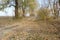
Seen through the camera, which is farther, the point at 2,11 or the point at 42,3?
the point at 2,11

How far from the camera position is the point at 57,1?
7.83 metres

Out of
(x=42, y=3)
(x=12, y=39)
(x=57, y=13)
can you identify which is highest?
(x=42, y=3)

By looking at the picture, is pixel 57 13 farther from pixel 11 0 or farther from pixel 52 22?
pixel 11 0

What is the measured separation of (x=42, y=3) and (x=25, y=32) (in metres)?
2.58

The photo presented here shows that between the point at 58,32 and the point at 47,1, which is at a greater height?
the point at 47,1

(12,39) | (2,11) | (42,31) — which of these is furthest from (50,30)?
(2,11)

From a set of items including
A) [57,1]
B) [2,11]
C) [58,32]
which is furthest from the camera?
[2,11]

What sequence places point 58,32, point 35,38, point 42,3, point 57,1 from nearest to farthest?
point 35,38 < point 58,32 < point 57,1 < point 42,3

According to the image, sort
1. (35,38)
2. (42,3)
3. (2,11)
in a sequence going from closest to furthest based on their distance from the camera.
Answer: (35,38) → (42,3) → (2,11)

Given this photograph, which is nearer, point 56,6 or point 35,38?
point 35,38

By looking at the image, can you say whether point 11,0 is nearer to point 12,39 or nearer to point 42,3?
point 42,3

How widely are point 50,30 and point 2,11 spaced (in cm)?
492

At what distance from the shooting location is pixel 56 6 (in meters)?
8.02

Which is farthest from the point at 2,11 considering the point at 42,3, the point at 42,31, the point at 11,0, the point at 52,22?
the point at 42,31
